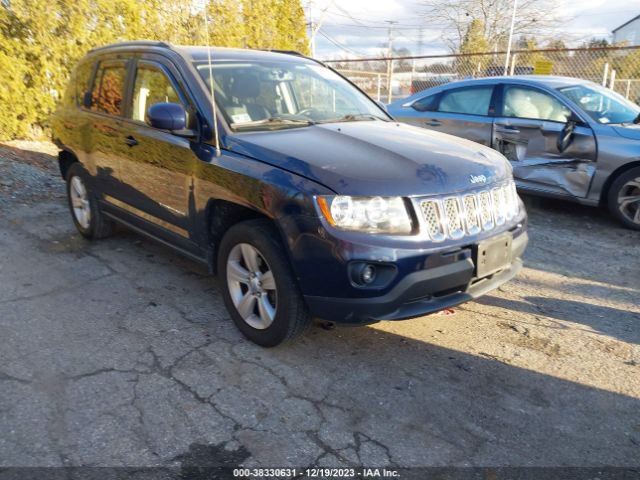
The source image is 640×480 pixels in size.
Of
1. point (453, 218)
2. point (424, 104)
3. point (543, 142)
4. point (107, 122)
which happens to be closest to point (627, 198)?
point (543, 142)

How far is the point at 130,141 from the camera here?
420 centimetres

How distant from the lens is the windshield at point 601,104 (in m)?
6.02

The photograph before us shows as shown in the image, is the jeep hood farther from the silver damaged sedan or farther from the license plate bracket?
the silver damaged sedan

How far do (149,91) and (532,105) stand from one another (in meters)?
4.52

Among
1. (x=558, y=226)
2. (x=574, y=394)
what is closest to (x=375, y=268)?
(x=574, y=394)

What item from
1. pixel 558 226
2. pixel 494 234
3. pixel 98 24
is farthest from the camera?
pixel 98 24

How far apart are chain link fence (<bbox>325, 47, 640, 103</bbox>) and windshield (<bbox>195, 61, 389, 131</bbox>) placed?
827 cm

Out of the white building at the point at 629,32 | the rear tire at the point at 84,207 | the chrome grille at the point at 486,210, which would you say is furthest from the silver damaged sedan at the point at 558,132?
the white building at the point at 629,32

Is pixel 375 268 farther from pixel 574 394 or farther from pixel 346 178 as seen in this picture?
pixel 574 394

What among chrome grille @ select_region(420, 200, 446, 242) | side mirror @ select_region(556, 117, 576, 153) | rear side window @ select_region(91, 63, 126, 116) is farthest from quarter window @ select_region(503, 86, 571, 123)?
rear side window @ select_region(91, 63, 126, 116)

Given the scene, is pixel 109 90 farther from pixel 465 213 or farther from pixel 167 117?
pixel 465 213

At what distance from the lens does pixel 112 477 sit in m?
2.31

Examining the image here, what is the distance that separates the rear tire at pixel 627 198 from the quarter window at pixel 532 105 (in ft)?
3.08

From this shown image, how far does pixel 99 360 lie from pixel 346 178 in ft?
6.09
